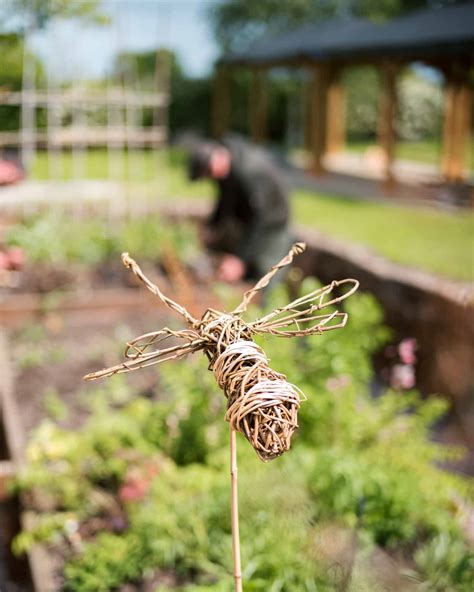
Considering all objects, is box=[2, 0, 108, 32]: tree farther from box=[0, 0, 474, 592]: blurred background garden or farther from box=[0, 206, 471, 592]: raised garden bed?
box=[0, 206, 471, 592]: raised garden bed

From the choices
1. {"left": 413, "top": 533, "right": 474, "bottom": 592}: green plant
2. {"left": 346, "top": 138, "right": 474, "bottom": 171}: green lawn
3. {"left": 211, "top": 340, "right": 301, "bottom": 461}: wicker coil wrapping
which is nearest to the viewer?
{"left": 211, "top": 340, "right": 301, "bottom": 461}: wicker coil wrapping

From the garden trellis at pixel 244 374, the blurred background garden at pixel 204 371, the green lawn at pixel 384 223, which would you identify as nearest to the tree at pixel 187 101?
the green lawn at pixel 384 223

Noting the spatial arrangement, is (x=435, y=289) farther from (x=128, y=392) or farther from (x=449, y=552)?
(x=449, y=552)

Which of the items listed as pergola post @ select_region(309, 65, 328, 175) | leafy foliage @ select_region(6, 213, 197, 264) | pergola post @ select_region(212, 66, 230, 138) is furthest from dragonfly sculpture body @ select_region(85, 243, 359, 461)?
pergola post @ select_region(212, 66, 230, 138)

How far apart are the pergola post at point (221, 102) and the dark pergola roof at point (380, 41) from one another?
100 cm

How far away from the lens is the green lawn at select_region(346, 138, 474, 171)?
1603 centimetres

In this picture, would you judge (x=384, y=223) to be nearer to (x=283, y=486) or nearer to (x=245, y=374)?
(x=283, y=486)

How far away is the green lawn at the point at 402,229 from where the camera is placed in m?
6.87

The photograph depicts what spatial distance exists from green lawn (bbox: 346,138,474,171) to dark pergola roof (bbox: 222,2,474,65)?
263 centimetres

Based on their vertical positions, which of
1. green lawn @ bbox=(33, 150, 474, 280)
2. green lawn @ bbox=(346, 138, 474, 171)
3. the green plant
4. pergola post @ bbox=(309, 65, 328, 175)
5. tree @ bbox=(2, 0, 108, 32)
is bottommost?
green lawn @ bbox=(33, 150, 474, 280)

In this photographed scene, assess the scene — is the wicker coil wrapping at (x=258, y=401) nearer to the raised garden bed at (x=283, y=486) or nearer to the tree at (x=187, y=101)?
the raised garden bed at (x=283, y=486)

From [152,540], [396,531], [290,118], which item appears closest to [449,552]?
[396,531]

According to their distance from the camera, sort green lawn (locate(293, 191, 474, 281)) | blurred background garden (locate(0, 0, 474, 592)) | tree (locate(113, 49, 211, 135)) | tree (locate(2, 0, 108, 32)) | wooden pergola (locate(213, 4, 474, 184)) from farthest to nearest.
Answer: tree (locate(113, 49, 211, 135))
wooden pergola (locate(213, 4, 474, 184))
green lawn (locate(293, 191, 474, 281))
tree (locate(2, 0, 108, 32))
blurred background garden (locate(0, 0, 474, 592))

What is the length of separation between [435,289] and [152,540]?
9.93 ft
